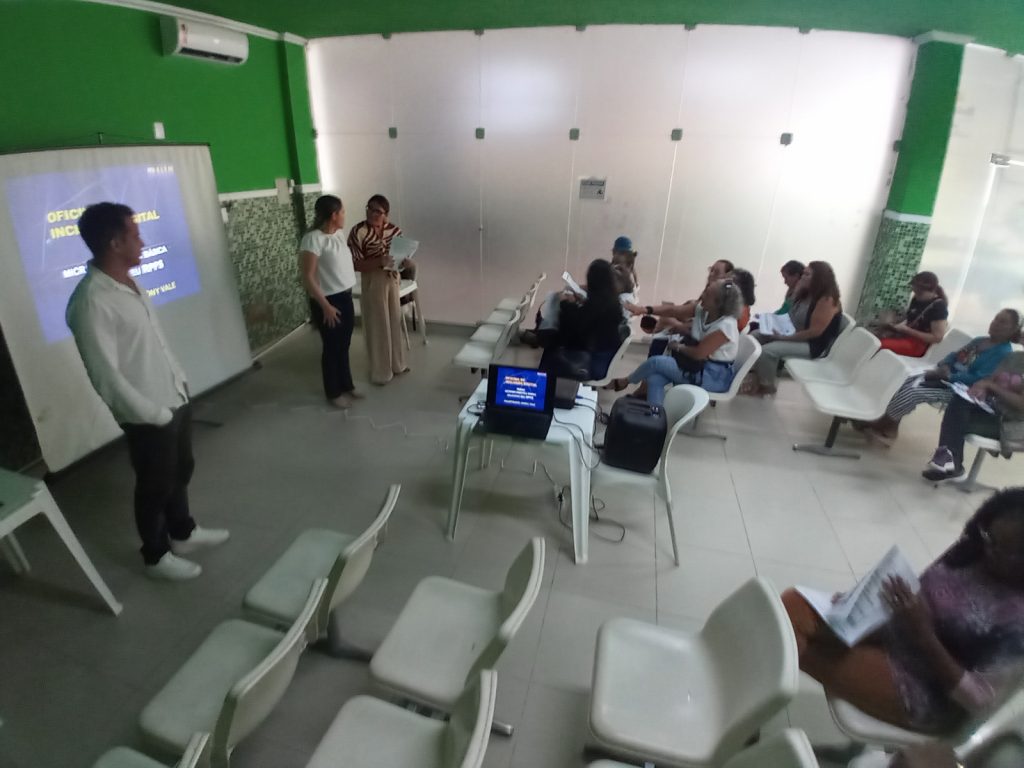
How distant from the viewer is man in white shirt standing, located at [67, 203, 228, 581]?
79.7 inches

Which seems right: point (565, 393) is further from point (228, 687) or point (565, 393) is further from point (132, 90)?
point (132, 90)

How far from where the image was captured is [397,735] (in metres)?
1.47

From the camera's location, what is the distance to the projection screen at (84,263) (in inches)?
110

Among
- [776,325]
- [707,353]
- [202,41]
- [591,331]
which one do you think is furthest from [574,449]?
[202,41]

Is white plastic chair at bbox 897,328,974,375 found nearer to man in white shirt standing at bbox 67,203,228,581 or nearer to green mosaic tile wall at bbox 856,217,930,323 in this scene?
green mosaic tile wall at bbox 856,217,930,323

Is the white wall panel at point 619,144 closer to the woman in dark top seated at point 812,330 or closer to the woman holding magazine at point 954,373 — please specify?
the woman in dark top seated at point 812,330

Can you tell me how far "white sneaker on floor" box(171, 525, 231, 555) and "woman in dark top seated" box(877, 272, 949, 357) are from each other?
4.90 metres

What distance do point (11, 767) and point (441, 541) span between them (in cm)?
170

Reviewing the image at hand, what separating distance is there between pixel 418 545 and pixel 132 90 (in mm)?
3629

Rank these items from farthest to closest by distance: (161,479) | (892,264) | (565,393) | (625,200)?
(625,200) < (892,264) < (565,393) < (161,479)

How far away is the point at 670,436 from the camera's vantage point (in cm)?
252

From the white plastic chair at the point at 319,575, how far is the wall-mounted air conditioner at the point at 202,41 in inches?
146

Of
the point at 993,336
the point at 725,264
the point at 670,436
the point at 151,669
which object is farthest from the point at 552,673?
the point at 725,264

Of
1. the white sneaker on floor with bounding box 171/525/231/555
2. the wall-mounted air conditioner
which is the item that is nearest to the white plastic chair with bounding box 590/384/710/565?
the white sneaker on floor with bounding box 171/525/231/555
